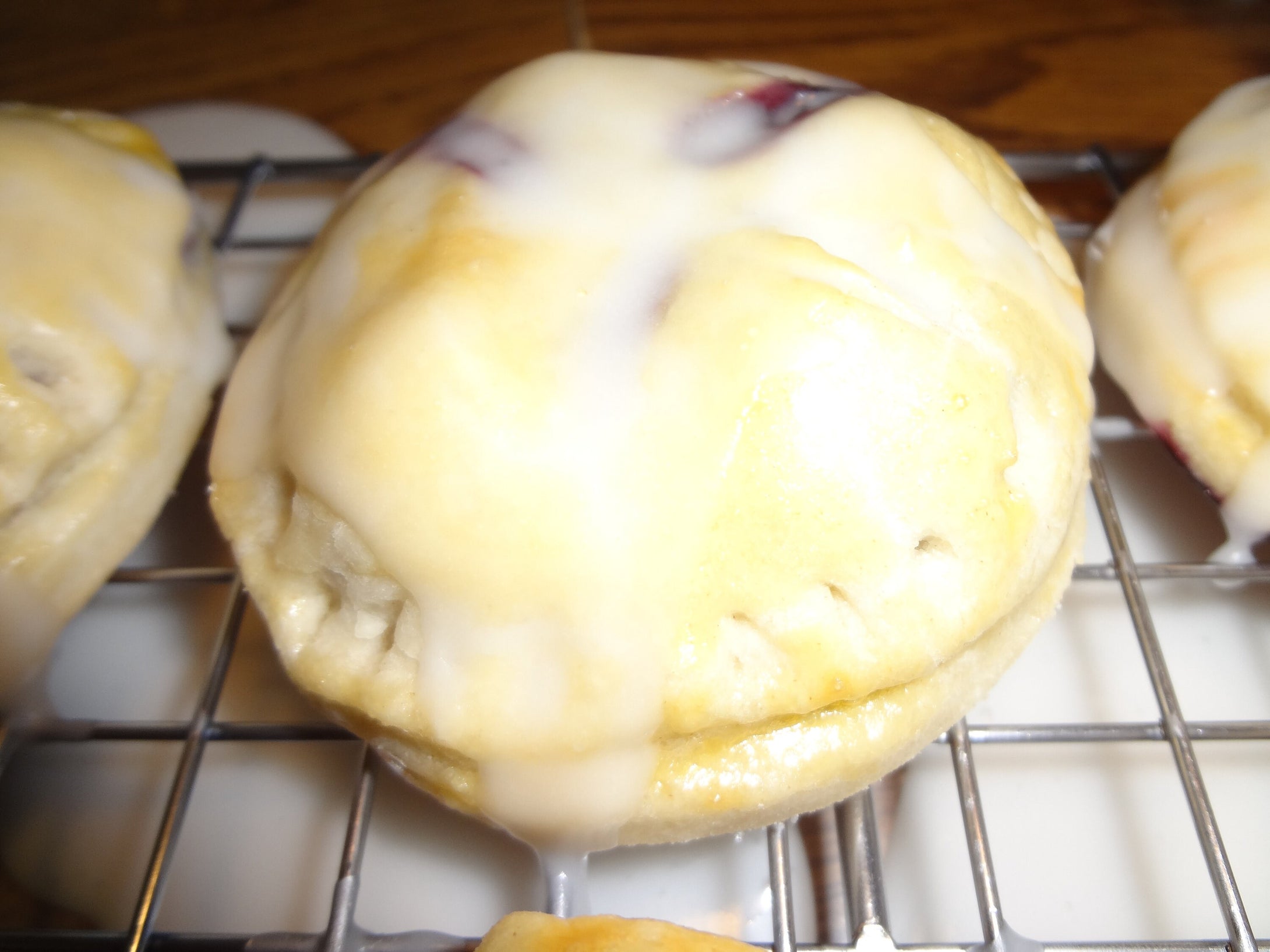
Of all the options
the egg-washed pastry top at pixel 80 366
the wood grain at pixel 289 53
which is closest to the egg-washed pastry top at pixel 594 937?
the egg-washed pastry top at pixel 80 366

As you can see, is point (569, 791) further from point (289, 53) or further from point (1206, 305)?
point (289, 53)

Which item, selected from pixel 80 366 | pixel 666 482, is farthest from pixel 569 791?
pixel 80 366

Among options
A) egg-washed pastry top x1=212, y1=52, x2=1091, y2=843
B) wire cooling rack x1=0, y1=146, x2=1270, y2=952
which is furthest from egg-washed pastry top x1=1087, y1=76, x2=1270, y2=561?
egg-washed pastry top x1=212, y1=52, x2=1091, y2=843

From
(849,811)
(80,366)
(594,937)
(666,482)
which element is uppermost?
(80,366)

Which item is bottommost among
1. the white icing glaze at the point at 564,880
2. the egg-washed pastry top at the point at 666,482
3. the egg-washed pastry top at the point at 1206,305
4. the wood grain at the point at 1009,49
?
the white icing glaze at the point at 564,880

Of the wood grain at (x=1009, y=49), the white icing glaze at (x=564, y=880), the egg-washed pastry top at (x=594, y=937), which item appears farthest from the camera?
the wood grain at (x=1009, y=49)

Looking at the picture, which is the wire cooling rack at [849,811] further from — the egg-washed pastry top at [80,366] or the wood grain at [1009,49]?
the wood grain at [1009,49]

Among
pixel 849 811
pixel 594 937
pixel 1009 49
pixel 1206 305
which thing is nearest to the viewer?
pixel 594 937

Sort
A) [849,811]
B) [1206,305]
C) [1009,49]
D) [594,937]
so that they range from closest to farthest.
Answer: [594,937] < [849,811] < [1206,305] < [1009,49]
